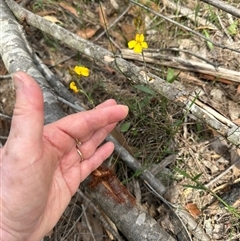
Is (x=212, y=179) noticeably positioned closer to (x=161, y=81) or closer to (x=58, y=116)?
(x=161, y=81)

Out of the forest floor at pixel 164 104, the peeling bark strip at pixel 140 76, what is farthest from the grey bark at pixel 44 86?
the forest floor at pixel 164 104

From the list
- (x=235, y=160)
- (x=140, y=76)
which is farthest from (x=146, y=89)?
(x=235, y=160)

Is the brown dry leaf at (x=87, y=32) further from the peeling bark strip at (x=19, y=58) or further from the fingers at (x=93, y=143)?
the fingers at (x=93, y=143)

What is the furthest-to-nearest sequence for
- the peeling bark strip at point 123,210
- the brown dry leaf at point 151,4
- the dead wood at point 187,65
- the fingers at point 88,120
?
the brown dry leaf at point 151,4 → the dead wood at point 187,65 → the peeling bark strip at point 123,210 → the fingers at point 88,120

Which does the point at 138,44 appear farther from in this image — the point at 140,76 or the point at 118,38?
the point at 118,38

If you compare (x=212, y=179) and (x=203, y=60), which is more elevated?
(x=203, y=60)

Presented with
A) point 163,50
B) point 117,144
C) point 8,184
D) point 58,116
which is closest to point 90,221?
point 117,144

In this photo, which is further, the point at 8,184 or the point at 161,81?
the point at 161,81
